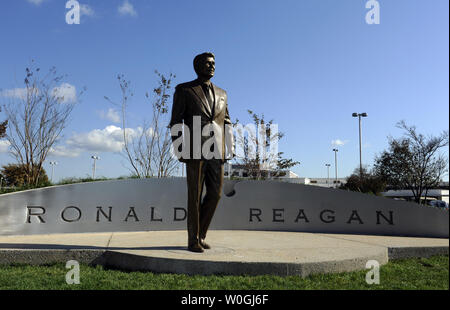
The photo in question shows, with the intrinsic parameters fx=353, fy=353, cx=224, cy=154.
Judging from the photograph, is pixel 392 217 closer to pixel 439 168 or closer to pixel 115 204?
pixel 115 204

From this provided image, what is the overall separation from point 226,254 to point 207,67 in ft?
8.64

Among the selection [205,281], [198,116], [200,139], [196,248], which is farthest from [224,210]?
[205,281]

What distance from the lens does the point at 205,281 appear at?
3.84 metres

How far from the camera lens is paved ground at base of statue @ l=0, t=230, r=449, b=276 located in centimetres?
413

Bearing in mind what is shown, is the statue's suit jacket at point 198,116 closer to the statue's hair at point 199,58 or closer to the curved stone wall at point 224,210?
the statue's hair at point 199,58

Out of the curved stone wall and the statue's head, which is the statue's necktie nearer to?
the statue's head

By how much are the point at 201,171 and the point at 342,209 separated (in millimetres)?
4220

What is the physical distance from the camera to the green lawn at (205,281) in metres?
3.72

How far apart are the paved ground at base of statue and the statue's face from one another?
2528 mm

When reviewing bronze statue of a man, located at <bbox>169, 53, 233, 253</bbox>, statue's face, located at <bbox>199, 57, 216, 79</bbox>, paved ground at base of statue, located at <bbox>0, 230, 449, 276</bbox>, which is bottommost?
paved ground at base of statue, located at <bbox>0, 230, 449, 276</bbox>
